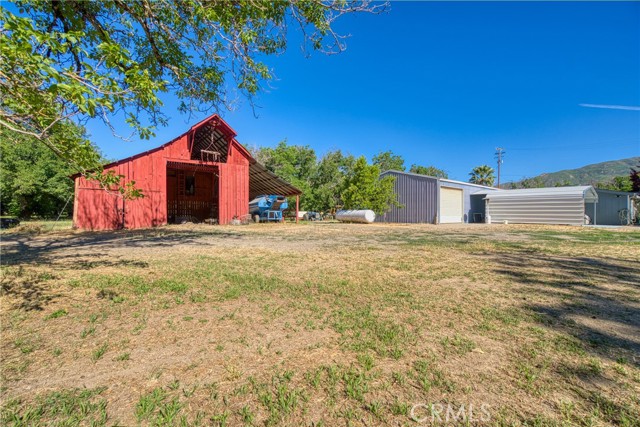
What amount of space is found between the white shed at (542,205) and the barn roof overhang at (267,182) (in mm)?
16840

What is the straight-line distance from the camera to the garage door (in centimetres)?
2395

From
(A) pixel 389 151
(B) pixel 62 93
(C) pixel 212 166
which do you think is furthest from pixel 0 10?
(A) pixel 389 151

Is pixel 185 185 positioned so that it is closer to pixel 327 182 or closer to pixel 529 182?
pixel 327 182

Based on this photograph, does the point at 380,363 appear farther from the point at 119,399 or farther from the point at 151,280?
the point at 151,280

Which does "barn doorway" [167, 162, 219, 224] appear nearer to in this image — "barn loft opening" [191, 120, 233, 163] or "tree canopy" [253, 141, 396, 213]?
"barn loft opening" [191, 120, 233, 163]

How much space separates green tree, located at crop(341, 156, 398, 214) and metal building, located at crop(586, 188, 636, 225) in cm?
1615

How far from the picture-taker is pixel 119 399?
173cm

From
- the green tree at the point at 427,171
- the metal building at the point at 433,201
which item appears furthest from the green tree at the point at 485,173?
the metal building at the point at 433,201

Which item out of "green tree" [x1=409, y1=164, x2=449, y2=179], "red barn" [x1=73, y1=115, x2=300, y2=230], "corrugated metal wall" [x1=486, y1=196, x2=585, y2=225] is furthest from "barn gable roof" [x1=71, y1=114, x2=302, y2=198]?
"green tree" [x1=409, y1=164, x2=449, y2=179]

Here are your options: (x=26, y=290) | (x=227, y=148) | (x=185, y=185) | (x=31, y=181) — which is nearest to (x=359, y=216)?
(x=227, y=148)

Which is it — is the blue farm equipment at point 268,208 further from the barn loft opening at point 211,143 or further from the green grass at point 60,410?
the green grass at point 60,410

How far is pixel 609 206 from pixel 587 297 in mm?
29359

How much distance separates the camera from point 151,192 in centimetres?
1523

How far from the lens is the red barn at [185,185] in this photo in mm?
13812
